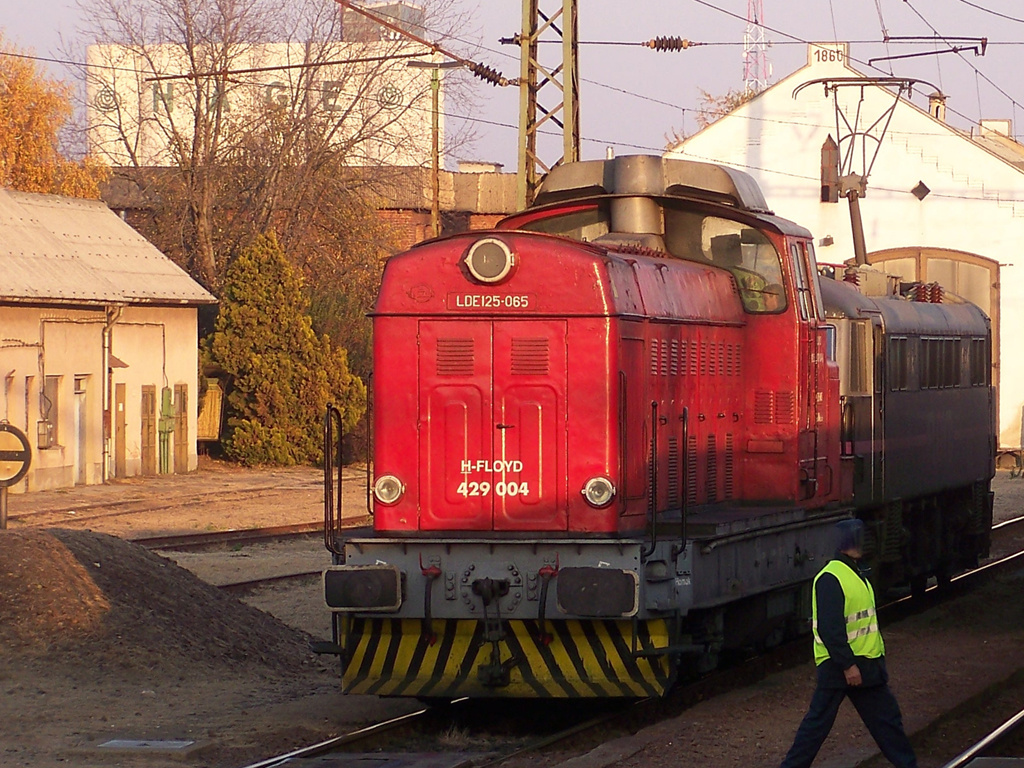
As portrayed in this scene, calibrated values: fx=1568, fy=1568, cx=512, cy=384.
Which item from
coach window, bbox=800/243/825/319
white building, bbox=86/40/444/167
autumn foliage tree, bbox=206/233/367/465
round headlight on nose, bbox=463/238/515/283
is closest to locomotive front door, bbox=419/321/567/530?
round headlight on nose, bbox=463/238/515/283

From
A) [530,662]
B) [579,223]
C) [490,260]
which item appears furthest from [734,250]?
[530,662]

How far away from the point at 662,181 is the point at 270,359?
25.2 meters

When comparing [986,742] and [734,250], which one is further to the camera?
[734,250]

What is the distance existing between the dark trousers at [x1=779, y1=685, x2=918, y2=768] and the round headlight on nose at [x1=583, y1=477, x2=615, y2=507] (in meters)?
2.46

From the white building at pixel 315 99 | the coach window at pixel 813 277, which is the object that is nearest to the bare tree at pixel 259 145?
the white building at pixel 315 99

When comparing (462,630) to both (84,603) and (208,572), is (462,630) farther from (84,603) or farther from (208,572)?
(208,572)

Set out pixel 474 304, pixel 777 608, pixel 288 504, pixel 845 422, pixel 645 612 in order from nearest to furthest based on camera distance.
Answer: pixel 645 612
pixel 474 304
pixel 777 608
pixel 845 422
pixel 288 504

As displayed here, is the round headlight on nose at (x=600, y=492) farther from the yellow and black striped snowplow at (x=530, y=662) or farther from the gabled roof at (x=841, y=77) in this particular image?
the gabled roof at (x=841, y=77)

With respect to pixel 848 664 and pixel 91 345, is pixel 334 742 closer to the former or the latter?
pixel 848 664

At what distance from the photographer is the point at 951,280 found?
41750 millimetres

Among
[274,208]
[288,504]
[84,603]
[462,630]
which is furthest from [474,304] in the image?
[274,208]

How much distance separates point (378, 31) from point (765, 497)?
116 feet

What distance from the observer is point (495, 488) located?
10.1 metres

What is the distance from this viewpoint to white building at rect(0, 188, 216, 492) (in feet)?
94.6
